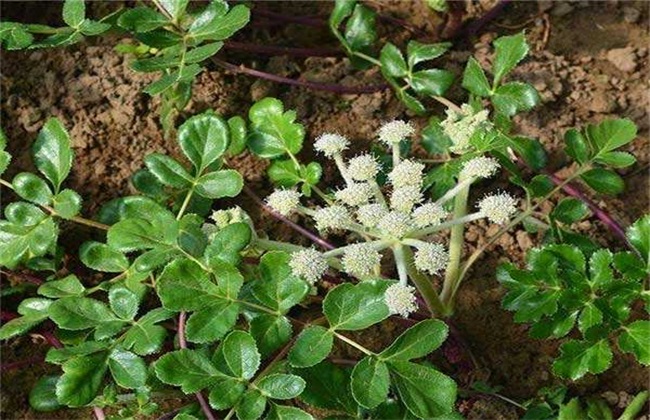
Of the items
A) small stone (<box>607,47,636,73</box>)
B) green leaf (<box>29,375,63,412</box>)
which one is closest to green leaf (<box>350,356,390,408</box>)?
green leaf (<box>29,375,63,412</box>)

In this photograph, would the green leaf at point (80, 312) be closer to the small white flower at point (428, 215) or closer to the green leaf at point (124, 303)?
the green leaf at point (124, 303)

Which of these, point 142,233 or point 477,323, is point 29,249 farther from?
point 477,323

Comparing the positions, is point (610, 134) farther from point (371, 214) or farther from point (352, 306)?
point (352, 306)

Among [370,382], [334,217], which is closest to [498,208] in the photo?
[334,217]

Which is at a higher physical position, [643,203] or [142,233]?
[142,233]

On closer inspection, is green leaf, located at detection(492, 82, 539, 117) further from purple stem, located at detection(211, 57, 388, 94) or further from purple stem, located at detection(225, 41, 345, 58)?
purple stem, located at detection(225, 41, 345, 58)

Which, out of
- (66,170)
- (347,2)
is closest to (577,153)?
(347,2)

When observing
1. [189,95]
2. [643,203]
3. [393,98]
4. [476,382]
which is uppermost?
[189,95]
